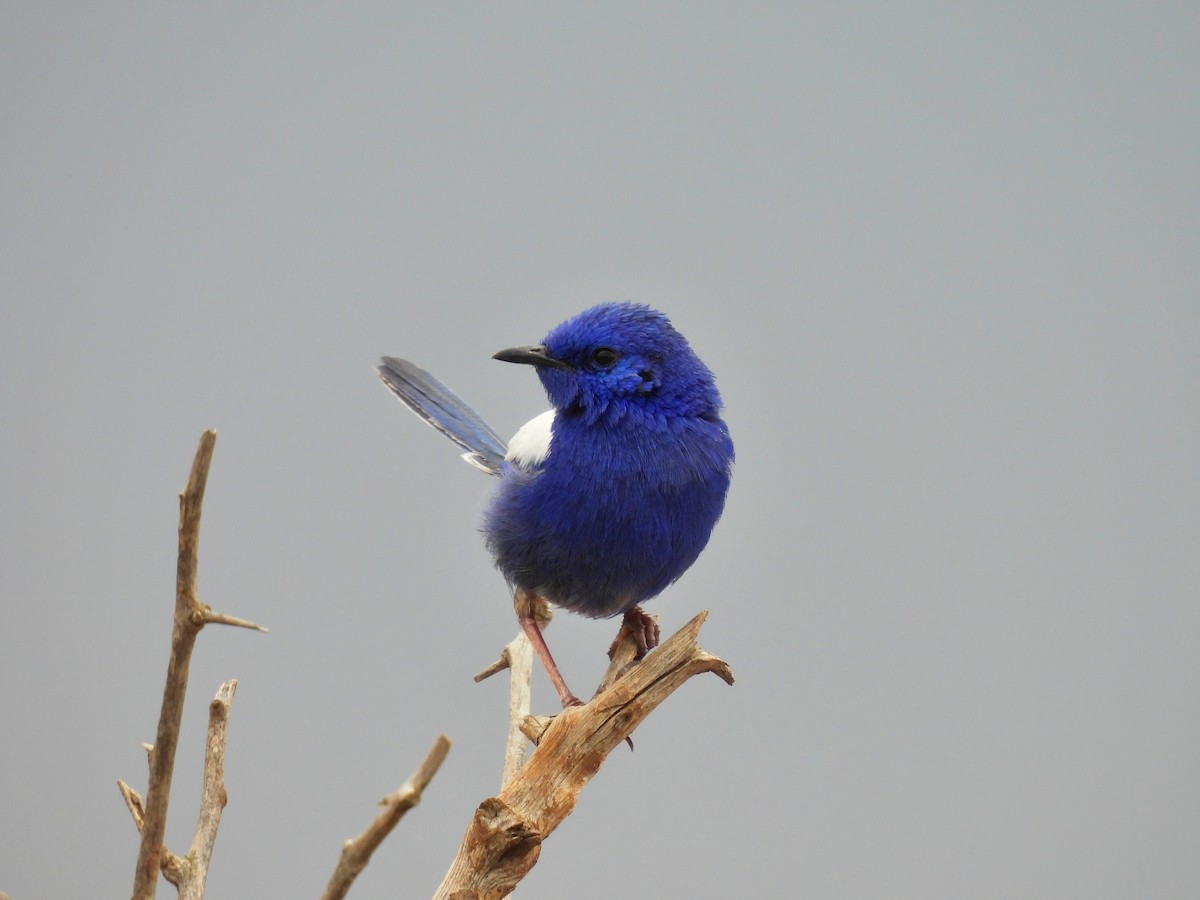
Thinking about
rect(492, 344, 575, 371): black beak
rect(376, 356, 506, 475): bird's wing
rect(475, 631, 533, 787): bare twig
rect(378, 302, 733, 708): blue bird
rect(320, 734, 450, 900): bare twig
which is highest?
rect(376, 356, 506, 475): bird's wing

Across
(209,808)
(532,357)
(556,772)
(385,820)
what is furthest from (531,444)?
(385,820)

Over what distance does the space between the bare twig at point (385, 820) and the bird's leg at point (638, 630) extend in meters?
1.34

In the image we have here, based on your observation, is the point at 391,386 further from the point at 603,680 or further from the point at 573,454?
the point at 603,680

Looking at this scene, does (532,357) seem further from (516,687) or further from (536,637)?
(516,687)

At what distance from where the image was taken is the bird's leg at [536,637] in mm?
2619

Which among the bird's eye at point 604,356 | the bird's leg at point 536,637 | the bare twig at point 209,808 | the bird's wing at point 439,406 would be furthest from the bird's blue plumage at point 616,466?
the bare twig at point 209,808

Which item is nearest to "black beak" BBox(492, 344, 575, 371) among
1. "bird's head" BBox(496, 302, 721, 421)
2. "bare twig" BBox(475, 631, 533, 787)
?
"bird's head" BBox(496, 302, 721, 421)

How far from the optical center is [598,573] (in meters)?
2.59

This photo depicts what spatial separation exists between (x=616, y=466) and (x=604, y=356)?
0.25m

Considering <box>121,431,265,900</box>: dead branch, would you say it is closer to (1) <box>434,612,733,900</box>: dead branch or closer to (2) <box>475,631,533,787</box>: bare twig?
(1) <box>434,612,733,900</box>: dead branch

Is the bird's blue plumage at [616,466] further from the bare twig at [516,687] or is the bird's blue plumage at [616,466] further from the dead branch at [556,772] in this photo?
the bare twig at [516,687]

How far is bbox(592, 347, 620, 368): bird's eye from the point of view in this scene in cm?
254

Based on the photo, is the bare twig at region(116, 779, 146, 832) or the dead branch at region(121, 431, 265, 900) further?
the bare twig at region(116, 779, 146, 832)

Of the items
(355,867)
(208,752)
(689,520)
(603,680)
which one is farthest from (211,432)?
(603,680)
